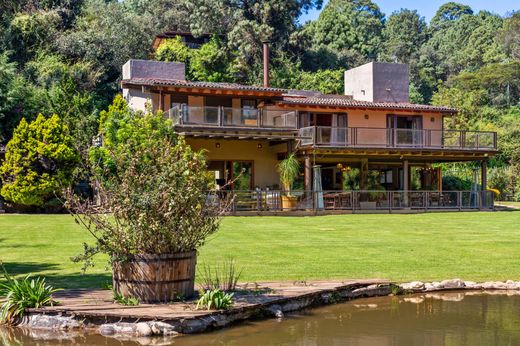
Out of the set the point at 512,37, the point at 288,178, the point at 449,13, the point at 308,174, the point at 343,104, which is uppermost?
the point at 449,13

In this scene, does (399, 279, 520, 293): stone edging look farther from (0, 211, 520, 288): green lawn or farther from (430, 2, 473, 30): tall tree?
(430, 2, 473, 30): tall tree

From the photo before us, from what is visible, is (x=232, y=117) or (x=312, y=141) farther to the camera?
(x=312, y=141)

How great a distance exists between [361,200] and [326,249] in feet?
49.6

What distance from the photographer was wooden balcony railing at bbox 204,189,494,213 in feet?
92.0

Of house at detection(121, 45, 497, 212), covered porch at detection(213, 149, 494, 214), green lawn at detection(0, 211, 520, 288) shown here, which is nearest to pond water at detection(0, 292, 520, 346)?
green lawn at detection(0, 211, 520, 288)

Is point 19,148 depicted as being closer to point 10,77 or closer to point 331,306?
point 10,77

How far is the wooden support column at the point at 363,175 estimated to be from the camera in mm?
34281

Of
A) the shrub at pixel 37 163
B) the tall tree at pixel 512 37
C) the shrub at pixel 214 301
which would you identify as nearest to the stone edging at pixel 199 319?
the shrub at pixel 214 301

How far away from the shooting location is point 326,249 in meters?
15.8

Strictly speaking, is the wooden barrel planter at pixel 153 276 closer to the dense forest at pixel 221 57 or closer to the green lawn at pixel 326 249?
the green lawn at pixel 326 249

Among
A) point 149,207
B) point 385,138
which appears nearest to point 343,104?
point 385,138

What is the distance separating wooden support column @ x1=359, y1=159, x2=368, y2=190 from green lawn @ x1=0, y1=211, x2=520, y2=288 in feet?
33.8

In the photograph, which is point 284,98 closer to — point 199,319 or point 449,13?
point 199,319

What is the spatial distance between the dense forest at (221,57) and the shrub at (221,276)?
18642mm
